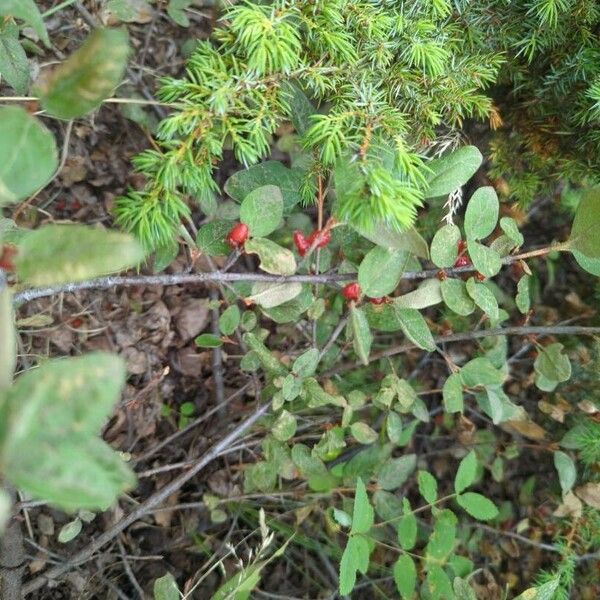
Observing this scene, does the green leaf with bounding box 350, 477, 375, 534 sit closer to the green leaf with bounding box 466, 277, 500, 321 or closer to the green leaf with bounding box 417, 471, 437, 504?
the green leaf with bounding box 417, 471, 437, 504

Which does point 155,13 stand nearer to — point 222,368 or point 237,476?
point 222,368

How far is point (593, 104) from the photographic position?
1.18 metres

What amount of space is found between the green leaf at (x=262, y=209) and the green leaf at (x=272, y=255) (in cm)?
2

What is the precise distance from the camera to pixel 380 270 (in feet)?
3.53

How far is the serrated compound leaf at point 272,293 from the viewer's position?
1.12m

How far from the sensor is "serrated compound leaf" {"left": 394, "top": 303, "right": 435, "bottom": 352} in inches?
46.2

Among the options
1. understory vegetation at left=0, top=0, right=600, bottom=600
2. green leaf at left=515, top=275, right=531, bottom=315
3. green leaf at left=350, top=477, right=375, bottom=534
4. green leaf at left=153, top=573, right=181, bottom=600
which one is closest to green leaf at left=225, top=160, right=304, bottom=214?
understory vegetation at left=0, top=0, right=600, bottom=600

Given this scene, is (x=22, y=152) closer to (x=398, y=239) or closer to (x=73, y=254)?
(x=73, y=254)

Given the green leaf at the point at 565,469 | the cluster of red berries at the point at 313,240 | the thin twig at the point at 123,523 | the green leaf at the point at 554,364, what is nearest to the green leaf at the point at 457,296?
the cluster of red berries at the point at 313,240

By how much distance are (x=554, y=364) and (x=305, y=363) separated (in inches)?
21.2

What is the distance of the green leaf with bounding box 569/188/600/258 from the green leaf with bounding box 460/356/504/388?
1.12 ft

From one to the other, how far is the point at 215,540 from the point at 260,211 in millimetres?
976

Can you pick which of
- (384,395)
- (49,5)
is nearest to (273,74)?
(384,395)

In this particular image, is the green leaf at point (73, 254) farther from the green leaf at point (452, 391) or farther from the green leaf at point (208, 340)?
the green leaf at point (452, 391)
